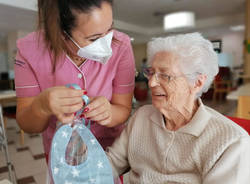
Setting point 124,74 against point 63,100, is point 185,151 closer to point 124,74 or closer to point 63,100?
point 124,74

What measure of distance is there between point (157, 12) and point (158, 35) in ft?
4.00

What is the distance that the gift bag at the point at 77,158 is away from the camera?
79 cm

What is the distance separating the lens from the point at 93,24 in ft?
2.42

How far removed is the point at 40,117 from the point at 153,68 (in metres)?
0.54

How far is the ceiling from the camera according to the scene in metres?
5.13

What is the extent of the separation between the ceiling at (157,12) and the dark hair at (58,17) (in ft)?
12.1

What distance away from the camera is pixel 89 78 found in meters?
0.98

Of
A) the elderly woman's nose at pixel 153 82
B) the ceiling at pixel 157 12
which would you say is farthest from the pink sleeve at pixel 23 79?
the ceiling at pixel 157 12

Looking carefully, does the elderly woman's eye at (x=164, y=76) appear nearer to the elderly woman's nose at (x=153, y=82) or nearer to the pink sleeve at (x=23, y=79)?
the elderly woman's nose at (x=153, y=82)

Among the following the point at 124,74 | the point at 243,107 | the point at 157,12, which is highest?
the point at 157,12

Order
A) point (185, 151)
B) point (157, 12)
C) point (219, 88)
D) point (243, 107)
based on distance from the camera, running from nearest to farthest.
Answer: point (185, 151)
point (243, 107)
point (219, 88)
point (157, 12)

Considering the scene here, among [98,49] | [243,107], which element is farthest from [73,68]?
[243,107]

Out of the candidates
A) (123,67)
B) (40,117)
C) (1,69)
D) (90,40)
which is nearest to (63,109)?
(40,117)

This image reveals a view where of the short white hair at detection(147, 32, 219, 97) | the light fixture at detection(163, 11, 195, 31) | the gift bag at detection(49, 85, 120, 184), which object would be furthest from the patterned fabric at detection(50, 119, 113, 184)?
the light fixture at detection(163, 11, 195, 31)
